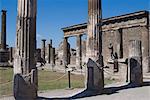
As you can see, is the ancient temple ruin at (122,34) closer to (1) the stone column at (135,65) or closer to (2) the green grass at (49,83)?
(2) the green grass at (49,83)

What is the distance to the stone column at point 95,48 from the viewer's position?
11305mm

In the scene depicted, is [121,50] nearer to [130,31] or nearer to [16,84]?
[130,31]

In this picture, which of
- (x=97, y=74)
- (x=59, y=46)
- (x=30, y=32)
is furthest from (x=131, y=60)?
(x=59, y=46)

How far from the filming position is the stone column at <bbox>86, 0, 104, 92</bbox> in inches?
445

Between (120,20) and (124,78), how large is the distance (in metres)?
13.4

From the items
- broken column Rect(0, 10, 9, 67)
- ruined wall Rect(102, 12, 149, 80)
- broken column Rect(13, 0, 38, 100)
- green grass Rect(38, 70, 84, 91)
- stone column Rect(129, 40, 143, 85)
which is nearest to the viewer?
broken column Rect(13, 0, 38, 100)

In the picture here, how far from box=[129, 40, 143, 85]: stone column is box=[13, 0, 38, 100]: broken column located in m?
5.00

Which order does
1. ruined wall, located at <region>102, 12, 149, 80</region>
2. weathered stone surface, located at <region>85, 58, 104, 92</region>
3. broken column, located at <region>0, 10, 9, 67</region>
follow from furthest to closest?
broken column, located at <region>0, 10, 9, 67</region>
ruined wall, located at <region>102, 12, 149, 80</region>
weathered stone surface, located at <region>85, 58, 104, 92</region>

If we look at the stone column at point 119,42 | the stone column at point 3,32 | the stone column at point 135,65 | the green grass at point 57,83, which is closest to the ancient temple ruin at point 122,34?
the stone column at point 119,42

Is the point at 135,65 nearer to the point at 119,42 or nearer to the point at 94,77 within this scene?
the point at 94,77

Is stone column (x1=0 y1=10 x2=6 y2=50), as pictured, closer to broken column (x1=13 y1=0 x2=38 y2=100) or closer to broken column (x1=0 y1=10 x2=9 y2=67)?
broken column (x1=0 y1=10 x2=9 y2=67)

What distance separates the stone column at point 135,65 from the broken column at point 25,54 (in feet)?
16.4

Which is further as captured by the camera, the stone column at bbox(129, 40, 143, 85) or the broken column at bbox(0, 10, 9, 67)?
the broken column at bbox(0, 10, 9, 67)

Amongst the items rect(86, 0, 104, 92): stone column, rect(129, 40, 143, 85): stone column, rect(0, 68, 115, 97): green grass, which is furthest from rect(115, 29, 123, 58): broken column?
rect(86, 0, 104, 92): stone column
